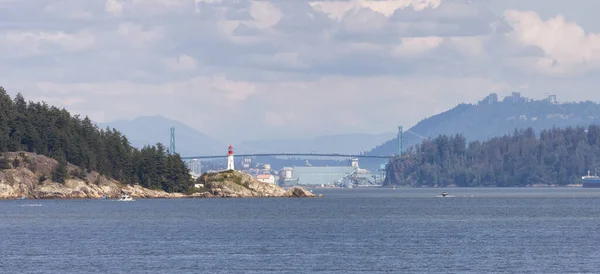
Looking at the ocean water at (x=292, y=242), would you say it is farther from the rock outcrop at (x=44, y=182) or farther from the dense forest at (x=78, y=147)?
the dense forest at (x=78, y=147)

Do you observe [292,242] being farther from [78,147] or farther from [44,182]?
[78,147]

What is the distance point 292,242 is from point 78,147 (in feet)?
322

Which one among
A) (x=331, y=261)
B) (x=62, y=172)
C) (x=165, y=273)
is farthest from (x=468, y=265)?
Answer: (x=62, y=172)

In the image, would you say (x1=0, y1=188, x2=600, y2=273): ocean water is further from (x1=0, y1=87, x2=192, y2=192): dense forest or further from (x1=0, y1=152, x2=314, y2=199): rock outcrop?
(x1=0, y1=87, x2=192, y2=192): dense forest

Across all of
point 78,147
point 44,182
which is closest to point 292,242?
point 44,182

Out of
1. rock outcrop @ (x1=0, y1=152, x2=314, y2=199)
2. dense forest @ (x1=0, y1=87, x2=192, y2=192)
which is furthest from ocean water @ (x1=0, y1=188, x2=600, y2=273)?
dense forest @ (x1=0, y1=87, x2=192, y2=192)

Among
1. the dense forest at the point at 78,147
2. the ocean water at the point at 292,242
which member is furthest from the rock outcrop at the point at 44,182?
the ocean water at the point at 292,242

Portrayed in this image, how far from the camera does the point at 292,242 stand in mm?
91562

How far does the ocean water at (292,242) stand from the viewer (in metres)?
72.0

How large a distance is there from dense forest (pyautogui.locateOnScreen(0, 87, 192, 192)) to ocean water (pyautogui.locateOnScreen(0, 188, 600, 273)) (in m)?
34.9

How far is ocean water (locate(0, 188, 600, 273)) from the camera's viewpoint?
236ft

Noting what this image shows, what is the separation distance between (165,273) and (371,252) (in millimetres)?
19398

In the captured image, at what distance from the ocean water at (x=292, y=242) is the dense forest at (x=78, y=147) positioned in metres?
34.9

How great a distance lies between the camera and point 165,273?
67625 millimetres
